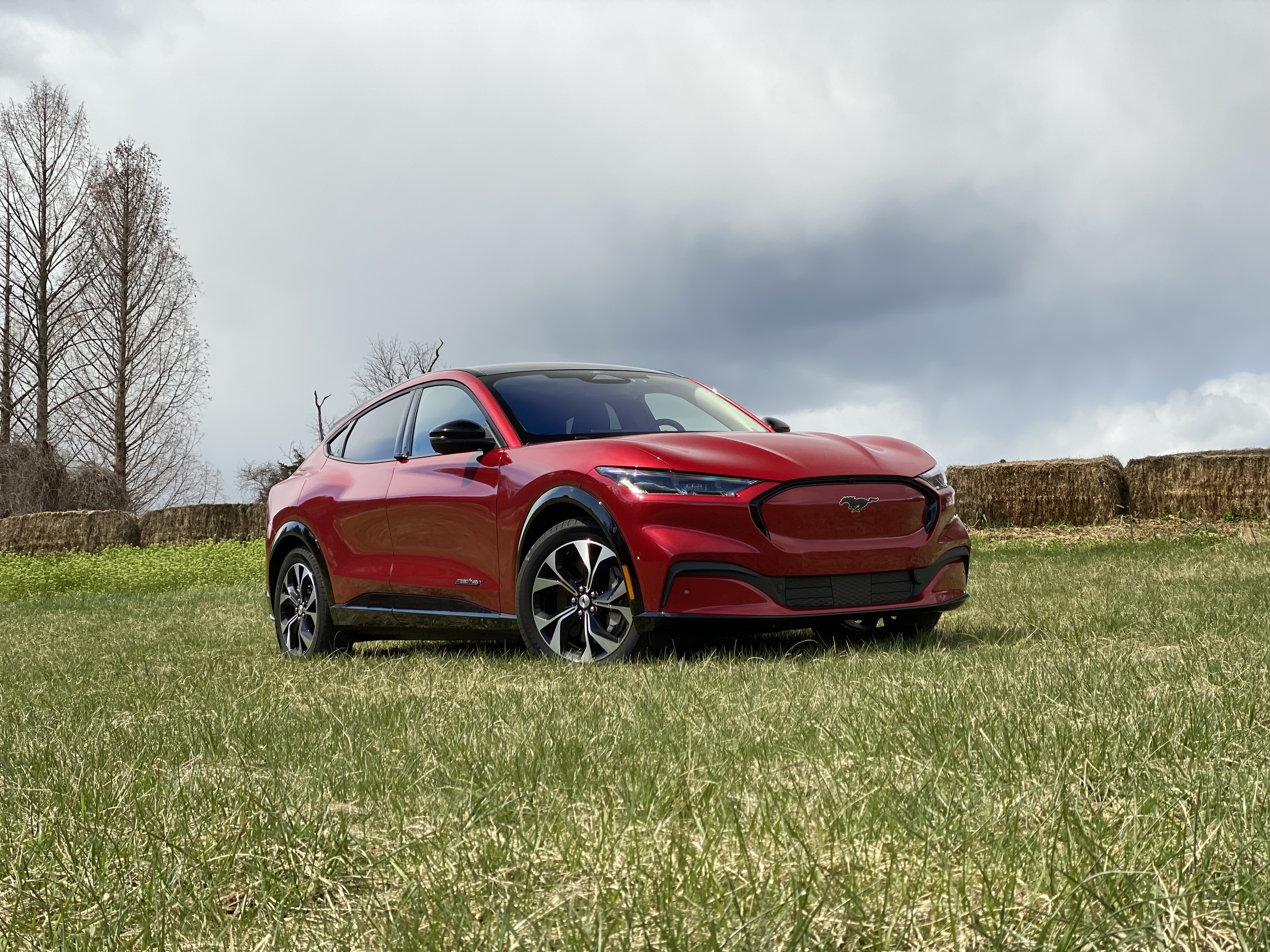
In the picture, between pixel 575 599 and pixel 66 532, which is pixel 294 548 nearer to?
pixel 575 599

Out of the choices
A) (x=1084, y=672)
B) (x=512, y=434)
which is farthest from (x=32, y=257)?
(x=1084, y=672)

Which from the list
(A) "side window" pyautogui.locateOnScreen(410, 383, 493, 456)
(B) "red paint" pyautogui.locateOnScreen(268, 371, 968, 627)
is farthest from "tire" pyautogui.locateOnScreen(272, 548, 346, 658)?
(A) "side window" pyautogui.locateOnScreen(410, 383, 493, 456)

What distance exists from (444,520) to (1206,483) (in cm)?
1510

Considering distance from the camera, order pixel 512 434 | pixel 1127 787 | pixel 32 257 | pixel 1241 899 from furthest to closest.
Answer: pixel 32 257
pixel 512 434
pixel 1127 787
pixel 1241 899

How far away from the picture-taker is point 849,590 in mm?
5316

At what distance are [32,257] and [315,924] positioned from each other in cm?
4234

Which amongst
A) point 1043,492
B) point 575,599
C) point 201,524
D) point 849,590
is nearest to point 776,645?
point 849,590

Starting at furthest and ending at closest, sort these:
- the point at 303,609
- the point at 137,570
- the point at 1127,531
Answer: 1. the point at 137,570
2. the point at 1127,531
3. the point at 303,609

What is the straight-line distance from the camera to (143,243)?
3966cm

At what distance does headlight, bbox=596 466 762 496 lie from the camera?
17.0ft

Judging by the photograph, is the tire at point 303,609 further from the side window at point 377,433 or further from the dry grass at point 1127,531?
the dry grass at point 1127,531

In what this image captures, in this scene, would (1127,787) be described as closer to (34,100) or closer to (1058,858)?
(1058,858)

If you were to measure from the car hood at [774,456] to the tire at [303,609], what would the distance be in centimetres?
270

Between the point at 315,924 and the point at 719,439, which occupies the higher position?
the point at 719,439
